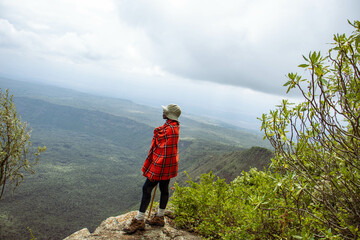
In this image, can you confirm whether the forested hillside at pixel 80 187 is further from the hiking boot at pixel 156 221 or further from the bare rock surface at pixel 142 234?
the hiking boot at pixel 156 221

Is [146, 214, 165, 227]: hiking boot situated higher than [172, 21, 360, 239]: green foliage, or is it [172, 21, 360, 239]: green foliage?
[172, 21, 360, 239]: green foliage

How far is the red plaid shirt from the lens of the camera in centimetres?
464

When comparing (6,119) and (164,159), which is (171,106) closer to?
(164,159)

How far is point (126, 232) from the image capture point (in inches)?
186

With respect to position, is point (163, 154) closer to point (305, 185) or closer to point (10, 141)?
point (305, 185)

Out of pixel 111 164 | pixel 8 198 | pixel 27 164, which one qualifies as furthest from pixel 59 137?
pixel 27 164

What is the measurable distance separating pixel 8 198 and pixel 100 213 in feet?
114

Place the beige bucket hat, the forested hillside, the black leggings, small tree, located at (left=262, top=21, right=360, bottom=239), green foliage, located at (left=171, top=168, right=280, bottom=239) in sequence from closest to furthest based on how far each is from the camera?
small tree, located at (left=262, top=21, right=360, bottom=239) → green foliage, located at (left=171, top=168, right=280, bottom=239) → the black leggings → the beige bucket hat → the forested hillside

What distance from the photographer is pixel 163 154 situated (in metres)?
4.67

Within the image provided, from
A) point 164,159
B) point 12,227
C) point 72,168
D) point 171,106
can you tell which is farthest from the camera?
point 72,168

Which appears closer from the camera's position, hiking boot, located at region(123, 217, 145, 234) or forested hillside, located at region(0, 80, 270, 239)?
hiking boot, located at region(123, 217, 145, 234)

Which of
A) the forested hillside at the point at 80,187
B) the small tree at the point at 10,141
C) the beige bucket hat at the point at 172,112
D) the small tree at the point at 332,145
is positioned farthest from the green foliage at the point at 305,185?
the forested hillside at the point at 80,187

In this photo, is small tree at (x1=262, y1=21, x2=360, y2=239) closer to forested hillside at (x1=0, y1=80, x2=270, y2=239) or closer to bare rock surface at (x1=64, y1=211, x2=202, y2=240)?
bare rock surface at (x1=64, y1=211, x2=202, y2=240)

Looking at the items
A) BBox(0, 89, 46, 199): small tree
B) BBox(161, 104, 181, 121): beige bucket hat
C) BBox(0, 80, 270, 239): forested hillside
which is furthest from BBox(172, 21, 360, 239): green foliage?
BBox(0, 80, 270, 239): forested hillside
